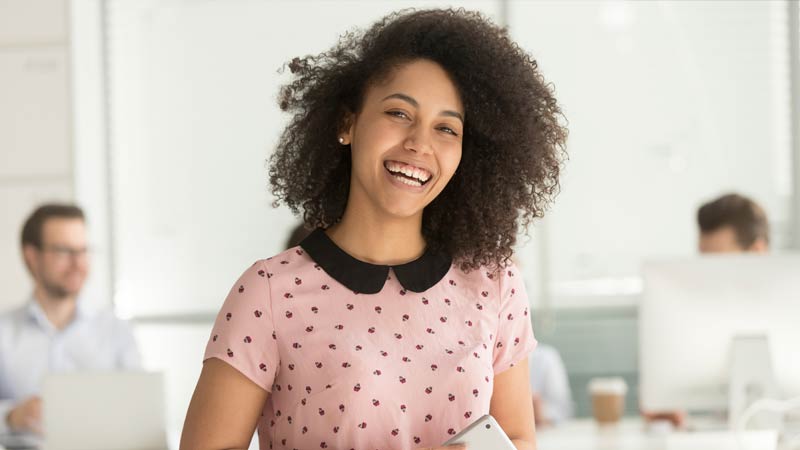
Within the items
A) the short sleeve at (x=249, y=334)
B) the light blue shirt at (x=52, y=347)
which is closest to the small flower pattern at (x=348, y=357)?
the short sleeve at (x=249, y=334)

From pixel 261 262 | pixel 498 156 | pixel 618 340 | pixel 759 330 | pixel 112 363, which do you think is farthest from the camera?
pixel 618 340

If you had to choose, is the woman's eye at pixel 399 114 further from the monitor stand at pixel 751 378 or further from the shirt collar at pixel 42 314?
the shirt collar at pixel 42 314

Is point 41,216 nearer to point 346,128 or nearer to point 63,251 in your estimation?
point 63,251

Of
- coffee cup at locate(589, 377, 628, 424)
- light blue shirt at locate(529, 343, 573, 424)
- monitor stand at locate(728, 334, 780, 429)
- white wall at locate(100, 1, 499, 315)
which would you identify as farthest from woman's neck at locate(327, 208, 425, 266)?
white wall at locate(100, 1, 499, 315)

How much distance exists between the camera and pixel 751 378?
276 cm

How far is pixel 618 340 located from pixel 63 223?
2.64m

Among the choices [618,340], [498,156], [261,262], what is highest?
[498,156]

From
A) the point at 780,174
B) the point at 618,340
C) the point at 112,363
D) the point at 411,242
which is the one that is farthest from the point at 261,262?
the point at 780,174

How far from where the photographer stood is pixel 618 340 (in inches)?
201

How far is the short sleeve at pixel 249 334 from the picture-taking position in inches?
60.4

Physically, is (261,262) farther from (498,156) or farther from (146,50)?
(146,50)

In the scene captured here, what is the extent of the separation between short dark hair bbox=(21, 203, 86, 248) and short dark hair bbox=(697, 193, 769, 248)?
8.31ft

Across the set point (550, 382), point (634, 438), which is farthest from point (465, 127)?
point (550, 382)

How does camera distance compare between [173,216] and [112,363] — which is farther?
[173,216]
